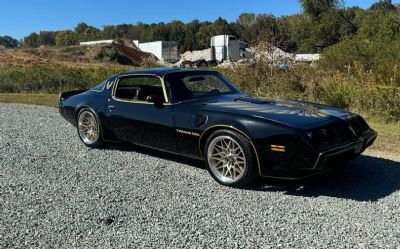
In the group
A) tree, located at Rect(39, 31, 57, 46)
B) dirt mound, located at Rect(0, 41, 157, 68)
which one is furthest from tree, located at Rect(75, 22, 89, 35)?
dirt mound, located at Rect(0, 41, 157, 68)

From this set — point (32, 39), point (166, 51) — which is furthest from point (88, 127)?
point (32, 39)

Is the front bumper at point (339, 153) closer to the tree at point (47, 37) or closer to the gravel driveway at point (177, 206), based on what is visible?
the gravel driveway at point (177, 206)

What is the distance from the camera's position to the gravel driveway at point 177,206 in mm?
3752

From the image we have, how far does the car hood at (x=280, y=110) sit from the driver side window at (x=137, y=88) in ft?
2.86

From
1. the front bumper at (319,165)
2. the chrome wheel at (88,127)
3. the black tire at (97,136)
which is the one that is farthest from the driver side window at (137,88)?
the front bumper at (319,165)

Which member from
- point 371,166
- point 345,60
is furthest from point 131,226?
point 345,60

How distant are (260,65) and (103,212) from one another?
10.6 m

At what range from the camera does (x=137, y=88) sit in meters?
6.77

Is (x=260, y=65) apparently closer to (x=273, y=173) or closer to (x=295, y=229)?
(x=273, y=173)

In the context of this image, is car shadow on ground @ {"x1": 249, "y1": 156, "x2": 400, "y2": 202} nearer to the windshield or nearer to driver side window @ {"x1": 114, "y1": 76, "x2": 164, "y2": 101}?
the windshield

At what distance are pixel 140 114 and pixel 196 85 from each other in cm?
91

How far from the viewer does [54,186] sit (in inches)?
207

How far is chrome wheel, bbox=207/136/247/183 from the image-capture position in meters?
5.13

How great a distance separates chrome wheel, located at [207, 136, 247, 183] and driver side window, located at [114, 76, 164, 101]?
130cm
